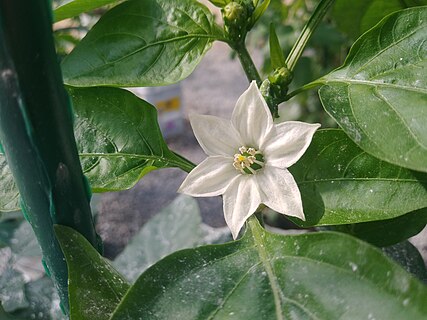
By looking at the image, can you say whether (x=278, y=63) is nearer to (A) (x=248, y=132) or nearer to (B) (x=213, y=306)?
(A) (x=248, y=132)

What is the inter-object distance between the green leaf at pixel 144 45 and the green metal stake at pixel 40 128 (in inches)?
3.8

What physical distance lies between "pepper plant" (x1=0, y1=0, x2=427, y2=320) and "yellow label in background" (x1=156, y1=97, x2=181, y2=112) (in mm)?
1264

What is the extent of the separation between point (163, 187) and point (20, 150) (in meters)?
1.34

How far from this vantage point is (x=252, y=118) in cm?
42

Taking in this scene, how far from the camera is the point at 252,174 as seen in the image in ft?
1.40

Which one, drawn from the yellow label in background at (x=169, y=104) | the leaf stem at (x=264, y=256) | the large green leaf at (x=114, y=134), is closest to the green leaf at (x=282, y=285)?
the leaf stem at (x=264, y=256)

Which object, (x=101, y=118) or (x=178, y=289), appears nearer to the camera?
(x=178, y=289)

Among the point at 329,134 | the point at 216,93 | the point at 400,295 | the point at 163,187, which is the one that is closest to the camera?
the point at 400,295

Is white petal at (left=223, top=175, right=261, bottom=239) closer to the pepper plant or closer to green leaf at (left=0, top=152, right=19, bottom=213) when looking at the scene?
the pepper plant

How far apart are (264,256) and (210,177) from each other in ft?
0.23

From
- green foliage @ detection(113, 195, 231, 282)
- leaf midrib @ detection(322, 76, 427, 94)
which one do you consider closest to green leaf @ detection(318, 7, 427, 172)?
leaf midrib @ detection(322, 76, 427, 94)

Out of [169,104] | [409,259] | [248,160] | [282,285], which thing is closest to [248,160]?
[248,160]

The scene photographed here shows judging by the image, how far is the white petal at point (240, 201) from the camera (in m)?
0.41

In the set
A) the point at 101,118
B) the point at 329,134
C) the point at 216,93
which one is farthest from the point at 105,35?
the point at 216,93
